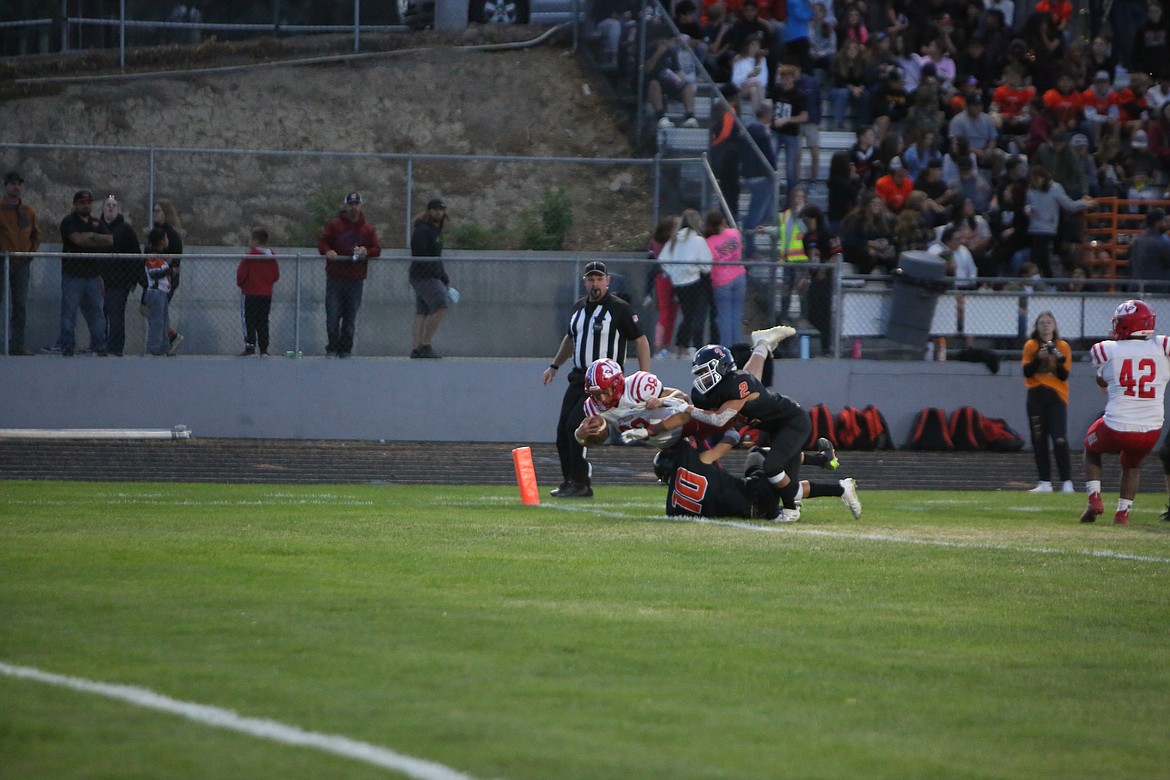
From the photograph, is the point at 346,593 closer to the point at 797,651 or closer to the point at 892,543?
the point at 797,651

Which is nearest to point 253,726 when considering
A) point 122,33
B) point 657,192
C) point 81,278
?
point 81,278

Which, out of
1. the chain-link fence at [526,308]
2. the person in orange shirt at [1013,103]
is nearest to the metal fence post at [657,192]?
the chain-link fence at [526,308]

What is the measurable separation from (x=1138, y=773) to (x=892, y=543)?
5699mm

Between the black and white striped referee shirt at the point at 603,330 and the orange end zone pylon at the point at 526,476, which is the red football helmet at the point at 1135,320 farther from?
the orange end zone pylon at the point at 526,476

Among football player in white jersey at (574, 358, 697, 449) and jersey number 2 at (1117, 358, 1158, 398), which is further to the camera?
jersey number 2 at (1117, 358, 1158, 398)

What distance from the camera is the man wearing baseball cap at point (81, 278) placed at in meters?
18.6

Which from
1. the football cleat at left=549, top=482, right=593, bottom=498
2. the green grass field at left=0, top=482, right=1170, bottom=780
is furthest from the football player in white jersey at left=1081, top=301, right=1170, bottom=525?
the football cleat at left=549, top=482, right=593, bottom=498

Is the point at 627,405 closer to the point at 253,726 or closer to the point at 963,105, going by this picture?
the point at 253,726

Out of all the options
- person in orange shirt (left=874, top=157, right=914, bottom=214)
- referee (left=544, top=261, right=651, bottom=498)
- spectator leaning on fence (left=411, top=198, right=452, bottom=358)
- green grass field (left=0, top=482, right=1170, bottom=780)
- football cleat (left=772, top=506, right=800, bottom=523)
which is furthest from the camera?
person in orange shirt (left=874, top=157, right=914, bottom=214)

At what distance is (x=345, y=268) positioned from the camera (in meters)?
19.2

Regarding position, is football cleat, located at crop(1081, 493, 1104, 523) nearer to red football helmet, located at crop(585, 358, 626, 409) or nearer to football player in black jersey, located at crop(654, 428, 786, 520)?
football player in black jersey, located at crop(654, 428, 786, 520)

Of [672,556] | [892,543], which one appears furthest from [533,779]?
[892,543]

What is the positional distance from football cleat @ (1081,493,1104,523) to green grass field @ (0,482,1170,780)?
1.39m

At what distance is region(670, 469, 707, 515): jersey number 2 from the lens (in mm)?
11750
